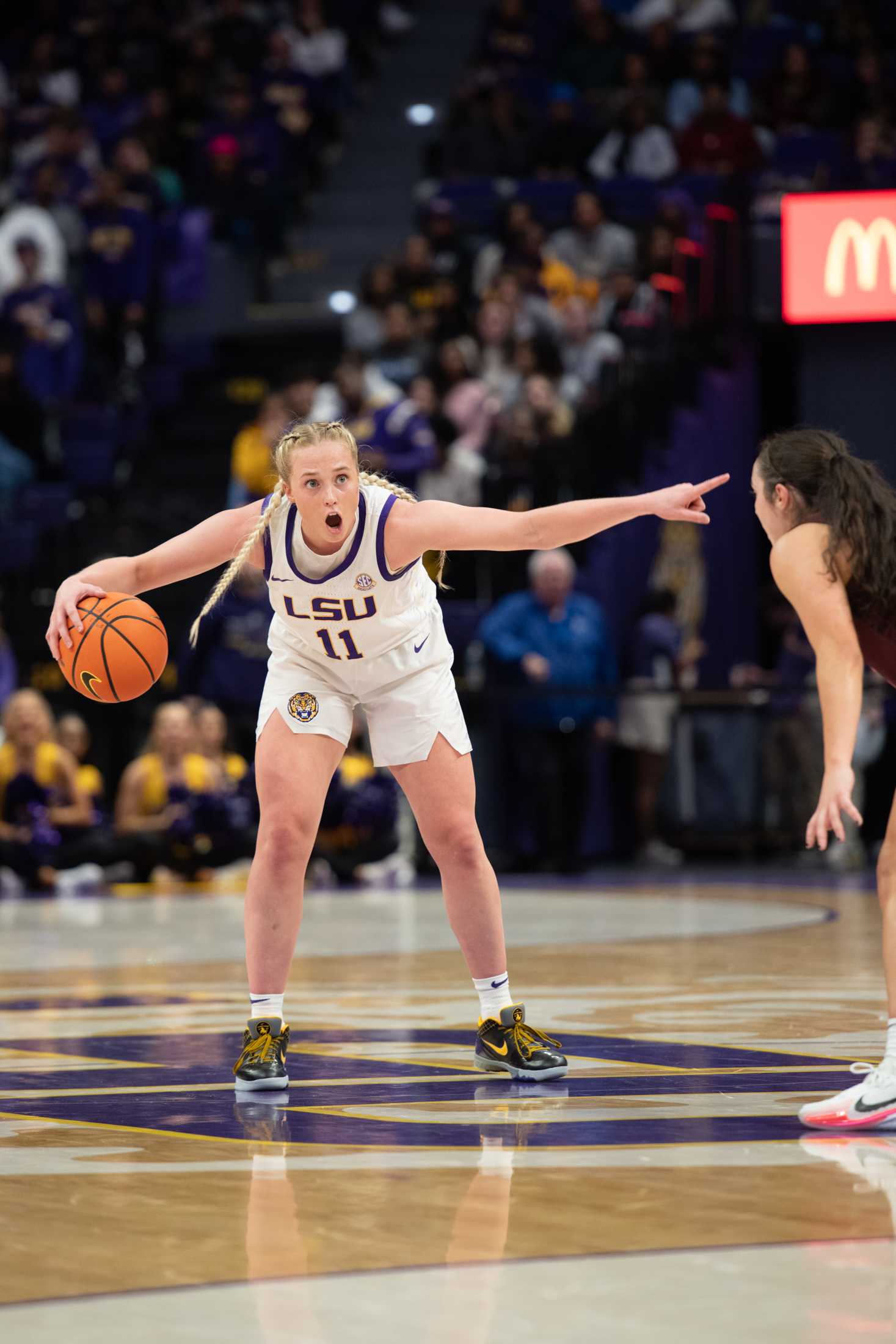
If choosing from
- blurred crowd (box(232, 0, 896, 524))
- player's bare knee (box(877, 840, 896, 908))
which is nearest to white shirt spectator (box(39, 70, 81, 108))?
blurred crowd (box(232, 0, 896, 524))

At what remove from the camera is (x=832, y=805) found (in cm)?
474

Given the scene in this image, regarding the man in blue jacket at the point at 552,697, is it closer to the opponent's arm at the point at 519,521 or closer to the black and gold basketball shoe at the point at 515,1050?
the black and gold basketball shoe at the point at 515,1050

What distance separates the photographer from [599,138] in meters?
18.2

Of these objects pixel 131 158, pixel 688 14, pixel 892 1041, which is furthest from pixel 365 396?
pixel 892 1041

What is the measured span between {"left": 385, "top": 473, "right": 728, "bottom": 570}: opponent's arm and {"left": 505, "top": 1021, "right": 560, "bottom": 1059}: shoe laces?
4.32 ft

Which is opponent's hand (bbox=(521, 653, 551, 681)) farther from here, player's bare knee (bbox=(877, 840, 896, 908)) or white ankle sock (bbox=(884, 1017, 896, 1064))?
white ankle sock (bbox=(884, 1017, 896, 1064))

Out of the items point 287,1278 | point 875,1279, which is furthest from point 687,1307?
point 287,1278

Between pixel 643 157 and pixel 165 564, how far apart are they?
12898 millimetres

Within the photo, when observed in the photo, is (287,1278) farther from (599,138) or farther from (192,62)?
(192,62)

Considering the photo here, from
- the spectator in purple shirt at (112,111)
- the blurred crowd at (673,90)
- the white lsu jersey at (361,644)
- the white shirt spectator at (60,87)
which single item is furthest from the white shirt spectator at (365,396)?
the white lsu jersey at (361,644)

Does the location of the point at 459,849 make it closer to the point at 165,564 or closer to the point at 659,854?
the point at 165,564

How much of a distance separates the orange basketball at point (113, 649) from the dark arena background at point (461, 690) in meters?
0.17

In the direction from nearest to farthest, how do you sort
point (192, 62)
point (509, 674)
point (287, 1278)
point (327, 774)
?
point (287, 1278) → point (327, 774) → point (509, 674) → point (192, 62)

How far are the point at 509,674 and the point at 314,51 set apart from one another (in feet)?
33.1
